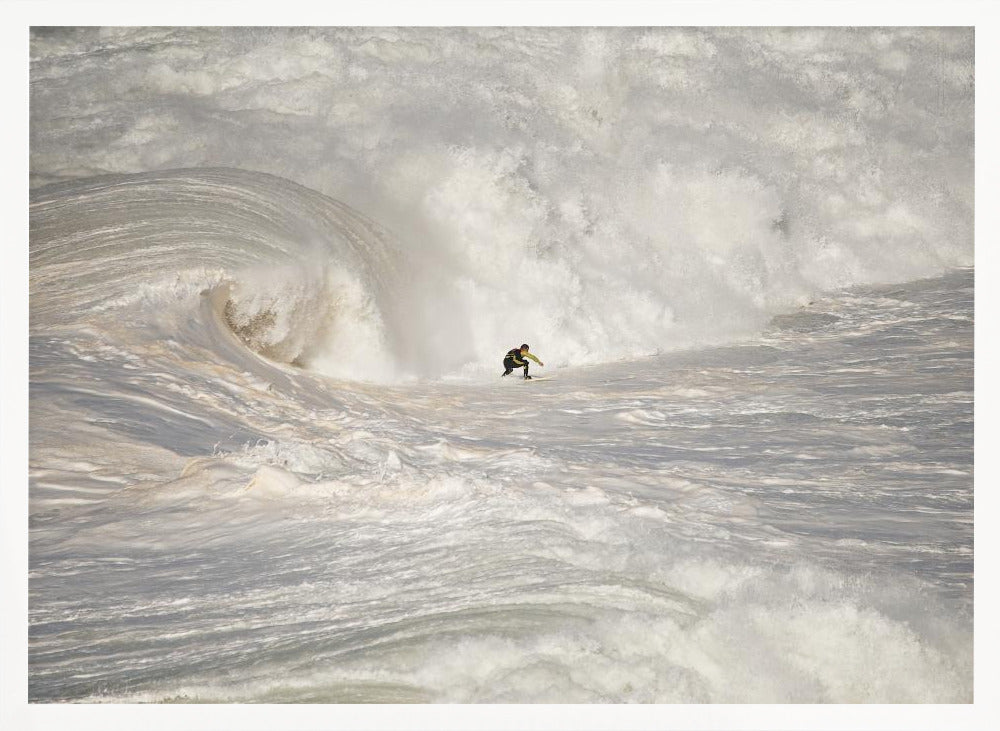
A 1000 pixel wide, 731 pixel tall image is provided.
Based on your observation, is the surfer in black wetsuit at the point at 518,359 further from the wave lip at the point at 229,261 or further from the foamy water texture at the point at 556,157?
the wave lip at the point at 229,261

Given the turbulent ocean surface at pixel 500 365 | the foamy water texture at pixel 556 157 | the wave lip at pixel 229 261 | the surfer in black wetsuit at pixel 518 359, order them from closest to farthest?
the turbulent ocean surface at pixel 500 365, the wave lip at pixel 229 261, the foamy water texture at pixel 556 157, the surfer in black wetsuit at pixel 518 359

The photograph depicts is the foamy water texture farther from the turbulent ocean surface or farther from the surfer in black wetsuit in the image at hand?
the surfer in black wetsuit

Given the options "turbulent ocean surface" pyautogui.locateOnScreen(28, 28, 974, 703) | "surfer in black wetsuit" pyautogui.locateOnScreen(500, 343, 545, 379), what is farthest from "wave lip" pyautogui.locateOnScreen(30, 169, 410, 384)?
"surfer in black wetsuit" pyautogui.locateOnScreen(500, 343, 545, 379)

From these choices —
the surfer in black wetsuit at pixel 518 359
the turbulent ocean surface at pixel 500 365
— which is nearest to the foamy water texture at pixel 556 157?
the turbulent ocean surface at pixel 500 365

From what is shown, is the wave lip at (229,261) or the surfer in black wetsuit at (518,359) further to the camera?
the surfer in black wetsuit at (518,359)

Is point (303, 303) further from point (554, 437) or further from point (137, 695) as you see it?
point (137, 695)

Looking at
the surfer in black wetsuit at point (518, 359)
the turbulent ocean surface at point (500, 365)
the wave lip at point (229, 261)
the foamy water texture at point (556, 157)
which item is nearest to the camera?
the turbulent ocean surface at point (500, 365)

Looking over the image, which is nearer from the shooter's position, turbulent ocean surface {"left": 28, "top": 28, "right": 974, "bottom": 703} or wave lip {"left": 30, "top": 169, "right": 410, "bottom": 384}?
turbulent ocean surface {"left": 28, "top": 28, "right": 974, "bottom": 703}
